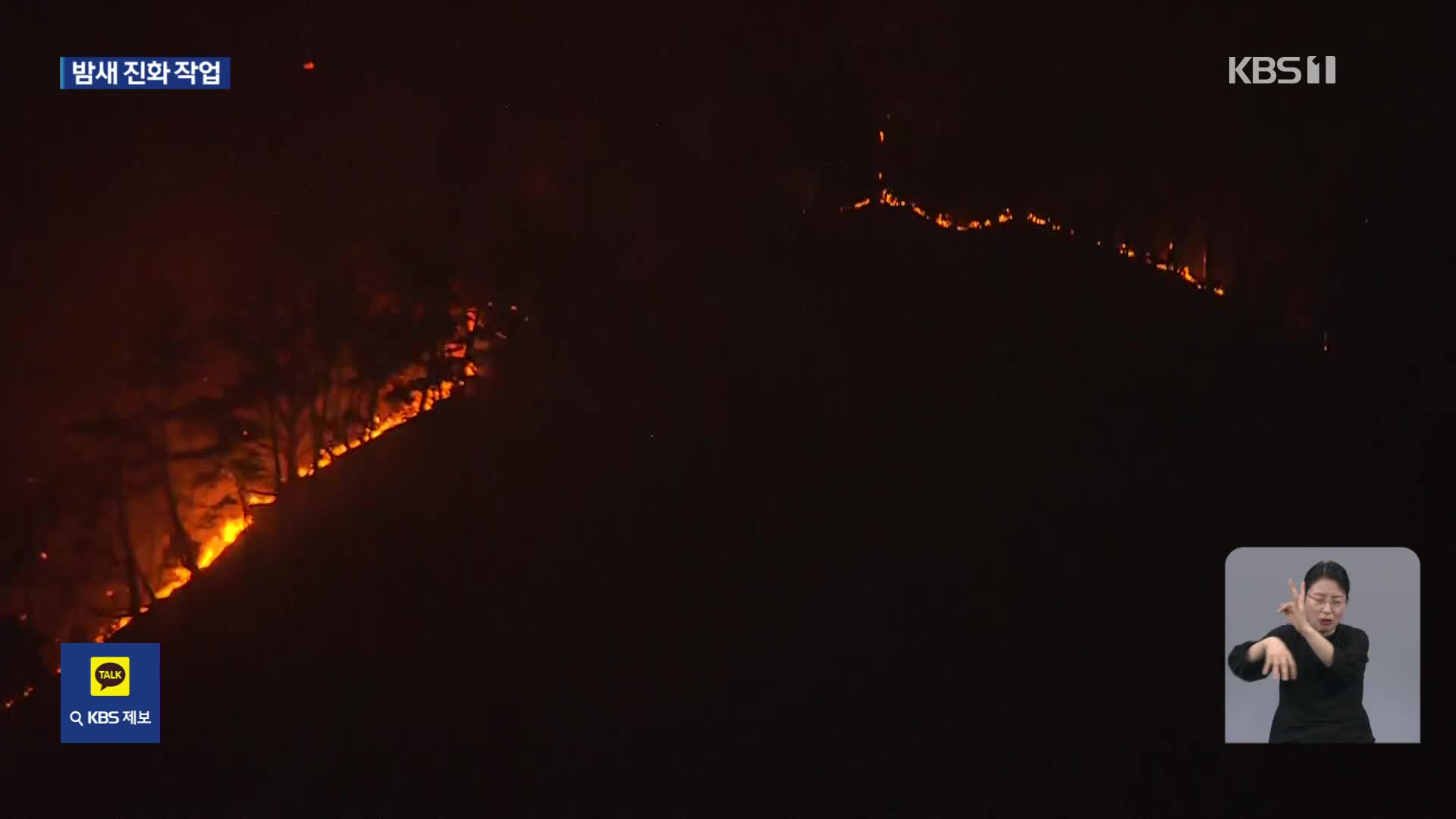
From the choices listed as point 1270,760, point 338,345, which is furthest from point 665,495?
point 1270,760

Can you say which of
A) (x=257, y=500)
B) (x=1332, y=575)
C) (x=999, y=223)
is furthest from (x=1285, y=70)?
(x=257, y=500)

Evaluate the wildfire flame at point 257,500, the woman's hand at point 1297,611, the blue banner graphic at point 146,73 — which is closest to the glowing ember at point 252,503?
the wildfire flame at point 257,500

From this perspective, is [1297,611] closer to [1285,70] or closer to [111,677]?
[1285,70]

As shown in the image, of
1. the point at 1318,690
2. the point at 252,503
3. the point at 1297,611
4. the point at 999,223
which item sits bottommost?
the point at 1318,690

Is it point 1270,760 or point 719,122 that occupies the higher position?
point 719,122

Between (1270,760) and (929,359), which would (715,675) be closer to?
(929,359)

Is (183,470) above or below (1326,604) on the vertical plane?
above
